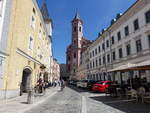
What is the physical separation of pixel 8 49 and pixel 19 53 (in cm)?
206

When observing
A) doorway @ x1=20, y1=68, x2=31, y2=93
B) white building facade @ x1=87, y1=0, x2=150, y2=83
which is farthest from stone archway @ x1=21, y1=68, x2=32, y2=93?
white building facade @ x1=87, y1=0, x2=150, y2=83

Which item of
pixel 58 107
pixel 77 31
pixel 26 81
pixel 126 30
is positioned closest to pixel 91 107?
pixel 58 107

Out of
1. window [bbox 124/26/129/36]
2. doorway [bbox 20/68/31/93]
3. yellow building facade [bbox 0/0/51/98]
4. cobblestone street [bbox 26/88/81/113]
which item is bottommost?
cobblestone street [bbox 26/88/81/113]

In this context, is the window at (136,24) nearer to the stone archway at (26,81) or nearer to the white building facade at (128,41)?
the white building facade at (128,41)

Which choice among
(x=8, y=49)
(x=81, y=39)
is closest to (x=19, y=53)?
(x=8, y=49)

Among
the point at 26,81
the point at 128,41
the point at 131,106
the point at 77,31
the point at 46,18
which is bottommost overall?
the point at 131,106

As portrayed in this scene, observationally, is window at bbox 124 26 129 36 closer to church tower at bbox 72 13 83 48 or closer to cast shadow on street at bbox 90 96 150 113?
cast shadow on street at bbox 90 96 150 113

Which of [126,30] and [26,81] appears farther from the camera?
[126,30]

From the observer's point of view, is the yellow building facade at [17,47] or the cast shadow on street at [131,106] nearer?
the cast shadow on street at [131,106]

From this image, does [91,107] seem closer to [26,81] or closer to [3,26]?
[3,26]

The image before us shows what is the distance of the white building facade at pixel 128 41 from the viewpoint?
18.5 metres

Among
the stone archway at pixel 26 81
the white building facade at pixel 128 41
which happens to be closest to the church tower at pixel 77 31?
the white building facade at pixel 128 41

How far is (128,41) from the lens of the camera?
22281mm

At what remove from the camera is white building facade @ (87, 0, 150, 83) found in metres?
18.5
